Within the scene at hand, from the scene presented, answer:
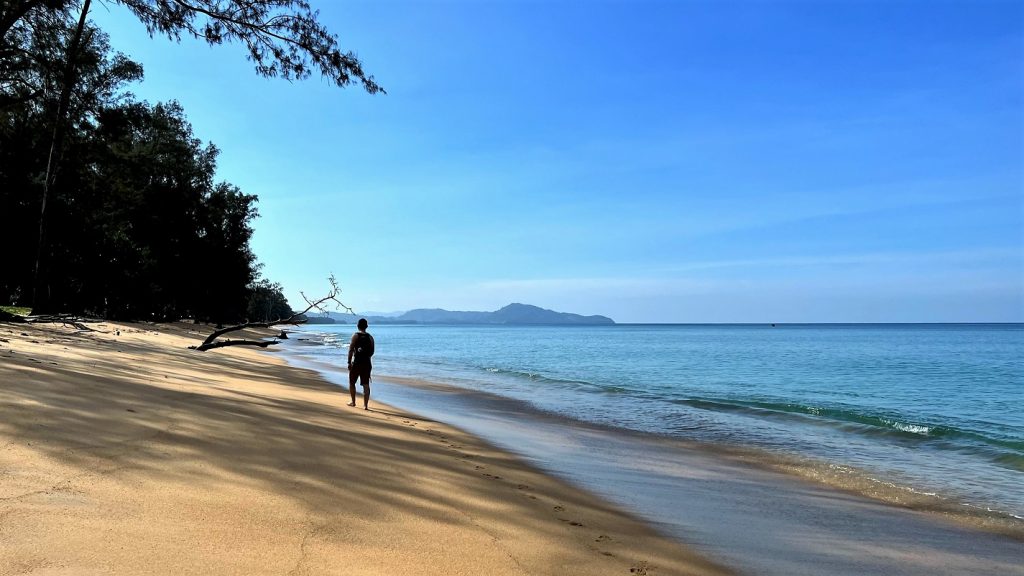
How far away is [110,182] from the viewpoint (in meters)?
31.5

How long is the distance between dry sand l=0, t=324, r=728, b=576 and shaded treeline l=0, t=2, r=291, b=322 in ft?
39.4

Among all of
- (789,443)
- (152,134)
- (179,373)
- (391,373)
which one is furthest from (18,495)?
(152,134)

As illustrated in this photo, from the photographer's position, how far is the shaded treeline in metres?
17.0

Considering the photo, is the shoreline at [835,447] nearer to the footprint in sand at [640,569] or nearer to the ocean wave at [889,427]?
the ocean wave at [889,427]

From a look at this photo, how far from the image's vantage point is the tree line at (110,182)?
12.1 m

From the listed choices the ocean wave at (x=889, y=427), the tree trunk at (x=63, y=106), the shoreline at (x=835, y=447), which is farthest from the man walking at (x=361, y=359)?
the tree trunk at (x=63, y=106)

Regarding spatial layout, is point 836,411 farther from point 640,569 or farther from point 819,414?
point 640,569

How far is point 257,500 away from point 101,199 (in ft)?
120

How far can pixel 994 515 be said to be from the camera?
6863 millimetres

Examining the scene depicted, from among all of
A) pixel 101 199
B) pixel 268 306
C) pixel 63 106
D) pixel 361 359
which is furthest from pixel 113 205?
pixel 268 306

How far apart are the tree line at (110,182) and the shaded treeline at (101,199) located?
0.08 m

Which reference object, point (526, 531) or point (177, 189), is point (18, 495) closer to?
point (526, 531)

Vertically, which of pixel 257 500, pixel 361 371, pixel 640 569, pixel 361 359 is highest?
pixel 361 359

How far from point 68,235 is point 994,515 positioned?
4167cm
